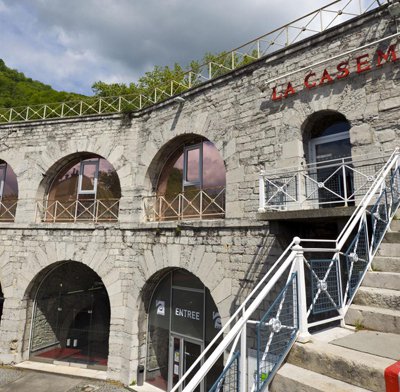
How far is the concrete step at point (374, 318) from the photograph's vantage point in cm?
277

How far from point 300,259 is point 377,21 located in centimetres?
566

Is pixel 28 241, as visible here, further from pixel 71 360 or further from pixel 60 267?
pixel 71 360

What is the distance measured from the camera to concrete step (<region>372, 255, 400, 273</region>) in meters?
3.37

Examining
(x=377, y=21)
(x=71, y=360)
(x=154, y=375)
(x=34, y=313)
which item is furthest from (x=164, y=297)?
(x=377, y=21)

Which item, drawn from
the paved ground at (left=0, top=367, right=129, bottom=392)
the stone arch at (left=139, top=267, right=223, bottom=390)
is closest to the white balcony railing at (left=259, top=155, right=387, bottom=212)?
the stone arch at (left=139, top=267, right=223, bottom=390)

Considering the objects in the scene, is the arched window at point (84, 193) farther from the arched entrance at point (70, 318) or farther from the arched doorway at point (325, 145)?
the arched doorway at point (325, 145)

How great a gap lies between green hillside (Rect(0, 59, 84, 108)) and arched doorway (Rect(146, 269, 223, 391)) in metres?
16.1

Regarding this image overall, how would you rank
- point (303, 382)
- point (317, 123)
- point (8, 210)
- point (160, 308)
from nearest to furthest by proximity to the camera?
point (303, 382) → point (317, 123) → point (160, 308) → point (8, 210)

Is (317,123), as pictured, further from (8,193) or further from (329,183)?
(8,193)

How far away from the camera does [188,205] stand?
866cm

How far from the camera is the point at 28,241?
10445 millimetres

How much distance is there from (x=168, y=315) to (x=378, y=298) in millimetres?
7032

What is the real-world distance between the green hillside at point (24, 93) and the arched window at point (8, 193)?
963cm

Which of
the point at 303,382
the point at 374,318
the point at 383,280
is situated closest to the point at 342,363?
the point at 303,382
